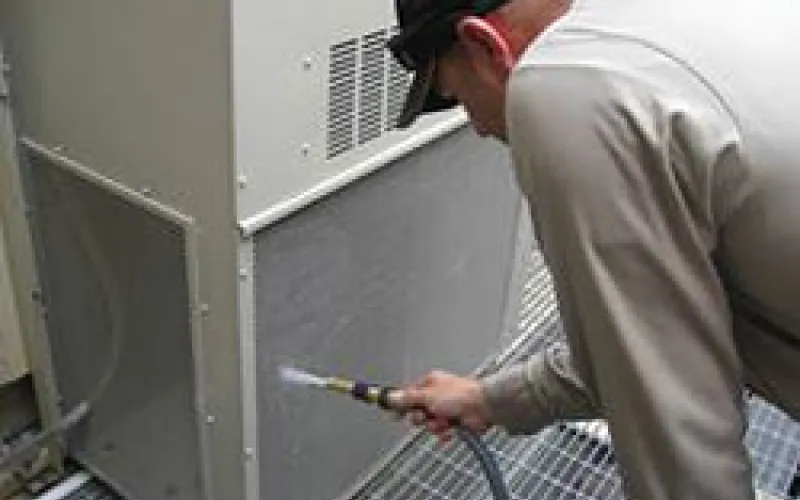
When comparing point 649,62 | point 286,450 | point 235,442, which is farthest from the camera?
point 286,450

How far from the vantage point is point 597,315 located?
71cm

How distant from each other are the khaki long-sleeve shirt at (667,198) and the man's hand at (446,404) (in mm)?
427

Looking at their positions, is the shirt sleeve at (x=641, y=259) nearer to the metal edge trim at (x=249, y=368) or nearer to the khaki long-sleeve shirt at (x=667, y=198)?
the khaki long-sleeve shirt at (x=667, y=198)

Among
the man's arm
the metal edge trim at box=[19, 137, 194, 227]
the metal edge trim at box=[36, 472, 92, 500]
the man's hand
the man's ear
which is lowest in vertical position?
the metal edge trim at box=[36, 472, 92, 500]

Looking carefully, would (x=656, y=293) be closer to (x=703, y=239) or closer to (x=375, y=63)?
(x=703, y=239)

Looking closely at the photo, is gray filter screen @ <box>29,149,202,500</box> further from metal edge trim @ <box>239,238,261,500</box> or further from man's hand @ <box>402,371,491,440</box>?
man's hand @ <box>402,371,491,440</box>

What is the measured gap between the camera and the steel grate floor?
1771mm

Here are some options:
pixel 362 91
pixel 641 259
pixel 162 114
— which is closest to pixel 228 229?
pixel 162 114

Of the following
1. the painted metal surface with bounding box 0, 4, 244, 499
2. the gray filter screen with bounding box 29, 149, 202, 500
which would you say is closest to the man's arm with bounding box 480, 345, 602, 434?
the painted metal surface with bounding box 0, 4, 244, 499

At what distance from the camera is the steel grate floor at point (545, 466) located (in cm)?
177

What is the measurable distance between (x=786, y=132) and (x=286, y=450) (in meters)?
1.02

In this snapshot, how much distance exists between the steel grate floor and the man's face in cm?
109

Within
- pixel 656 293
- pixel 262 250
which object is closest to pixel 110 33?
pixel 262 250

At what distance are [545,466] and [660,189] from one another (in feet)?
4.19
